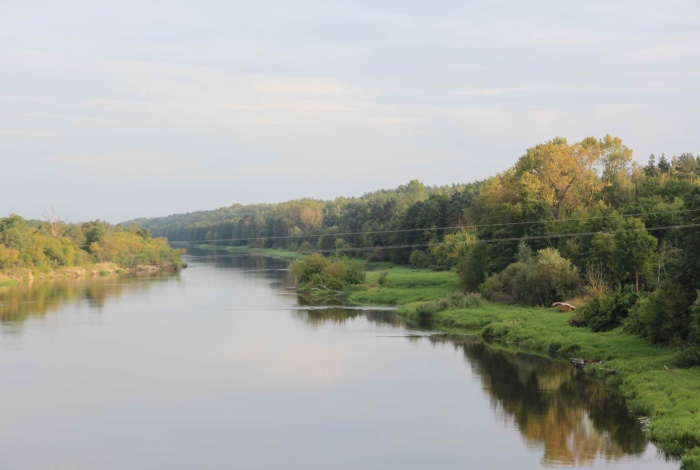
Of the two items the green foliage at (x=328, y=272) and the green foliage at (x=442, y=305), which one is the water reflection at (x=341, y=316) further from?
the green foliage at (x=328, y=272)

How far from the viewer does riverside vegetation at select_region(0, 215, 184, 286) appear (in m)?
81.6

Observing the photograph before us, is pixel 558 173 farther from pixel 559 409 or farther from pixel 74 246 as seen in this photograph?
pixel 74 246

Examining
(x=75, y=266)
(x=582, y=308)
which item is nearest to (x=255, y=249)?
(x=75, y=266)

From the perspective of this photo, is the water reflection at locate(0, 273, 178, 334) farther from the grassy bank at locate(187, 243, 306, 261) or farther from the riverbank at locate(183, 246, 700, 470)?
the grassy bank at locate(187, 243, 306, 261)

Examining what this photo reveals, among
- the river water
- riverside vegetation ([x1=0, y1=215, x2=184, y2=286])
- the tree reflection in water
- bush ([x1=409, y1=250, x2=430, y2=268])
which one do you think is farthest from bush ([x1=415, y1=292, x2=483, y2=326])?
riverside vegetation ([x1=0, y1=215, x2=184, y2=286])

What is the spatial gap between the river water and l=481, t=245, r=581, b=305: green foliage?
6.56 metres

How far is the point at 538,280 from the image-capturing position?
42.8 meters

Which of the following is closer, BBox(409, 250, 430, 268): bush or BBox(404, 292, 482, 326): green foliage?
BBox(404, 292, 482, 326): green foliage

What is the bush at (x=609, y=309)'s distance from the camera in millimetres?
33250

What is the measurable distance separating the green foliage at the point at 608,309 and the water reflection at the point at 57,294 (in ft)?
94.2

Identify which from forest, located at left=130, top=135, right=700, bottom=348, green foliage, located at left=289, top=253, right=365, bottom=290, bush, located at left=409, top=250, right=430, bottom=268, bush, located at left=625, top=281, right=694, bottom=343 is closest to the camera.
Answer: bush, located at left=625, top=281, right=694, bottom=343

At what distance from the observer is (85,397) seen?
1064 inches

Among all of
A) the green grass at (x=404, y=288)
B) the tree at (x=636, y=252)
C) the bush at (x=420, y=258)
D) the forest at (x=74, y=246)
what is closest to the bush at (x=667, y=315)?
the tree at (x=636, y=252)

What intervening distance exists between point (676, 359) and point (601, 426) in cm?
497
